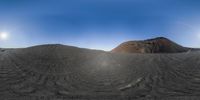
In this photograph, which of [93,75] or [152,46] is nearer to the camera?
[93,75]

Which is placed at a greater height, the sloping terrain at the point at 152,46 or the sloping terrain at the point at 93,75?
the sloping terrain at the point at 152,46

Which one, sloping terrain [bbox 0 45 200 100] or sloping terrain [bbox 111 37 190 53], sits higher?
sloping terrain [bbox 111 37 190 53]

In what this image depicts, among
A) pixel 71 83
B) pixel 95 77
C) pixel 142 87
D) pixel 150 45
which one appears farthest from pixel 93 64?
pixel 150 45

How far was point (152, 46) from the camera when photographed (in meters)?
23.4

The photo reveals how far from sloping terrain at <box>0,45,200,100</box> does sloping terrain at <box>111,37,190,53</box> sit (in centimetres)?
1012

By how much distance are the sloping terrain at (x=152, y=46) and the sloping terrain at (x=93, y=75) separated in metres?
10.1

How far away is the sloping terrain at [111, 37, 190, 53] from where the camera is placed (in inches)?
912

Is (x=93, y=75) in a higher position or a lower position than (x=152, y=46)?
lower

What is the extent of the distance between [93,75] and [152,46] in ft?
45.8

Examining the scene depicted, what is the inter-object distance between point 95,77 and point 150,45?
14.5 metres

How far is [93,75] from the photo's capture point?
10.3 m

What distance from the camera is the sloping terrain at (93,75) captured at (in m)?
8.21

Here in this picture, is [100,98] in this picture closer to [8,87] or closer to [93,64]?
[8,87]

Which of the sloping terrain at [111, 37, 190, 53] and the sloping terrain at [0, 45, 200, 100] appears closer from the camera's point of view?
the sloping terrain at [0, 45, 200, 100]
